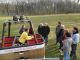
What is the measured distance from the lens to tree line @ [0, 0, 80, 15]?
169 feet

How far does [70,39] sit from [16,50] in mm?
2292

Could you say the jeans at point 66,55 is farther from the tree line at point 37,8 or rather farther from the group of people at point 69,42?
the tree line at point 37,8

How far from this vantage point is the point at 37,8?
54.9 metres

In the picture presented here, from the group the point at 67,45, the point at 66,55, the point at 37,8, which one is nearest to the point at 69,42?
the point at 67,45

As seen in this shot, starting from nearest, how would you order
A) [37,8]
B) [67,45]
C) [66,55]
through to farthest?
[67,45] < [66,55] < [37,8]

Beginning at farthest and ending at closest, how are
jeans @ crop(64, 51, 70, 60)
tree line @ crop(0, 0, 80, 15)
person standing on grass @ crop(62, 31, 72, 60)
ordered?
1. tree line @ crop(0, 0, 80, 15)
2. jeans @ crop(64, 51, 70, 60)
3. person standing on grass @ crop(62, 31, 72, 60)

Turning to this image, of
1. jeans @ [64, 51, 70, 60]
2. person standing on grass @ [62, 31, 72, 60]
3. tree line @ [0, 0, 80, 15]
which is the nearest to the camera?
person standing on grass @ [62, 31, 72, 60]

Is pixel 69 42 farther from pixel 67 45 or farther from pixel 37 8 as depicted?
pixel 37 8

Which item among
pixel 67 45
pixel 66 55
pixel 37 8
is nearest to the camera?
pixel 67 45

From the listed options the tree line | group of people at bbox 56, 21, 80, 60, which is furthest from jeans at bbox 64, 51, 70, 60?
the tree line

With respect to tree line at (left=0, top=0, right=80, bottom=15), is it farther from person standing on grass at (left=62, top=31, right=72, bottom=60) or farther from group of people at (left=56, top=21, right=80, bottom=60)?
person standing on grass at (left=62, top=31, right=72, bottom=60)

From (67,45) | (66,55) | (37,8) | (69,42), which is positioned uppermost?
(69,42)

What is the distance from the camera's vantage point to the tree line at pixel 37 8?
5147 centimetres

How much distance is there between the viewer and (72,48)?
45.2 feet
